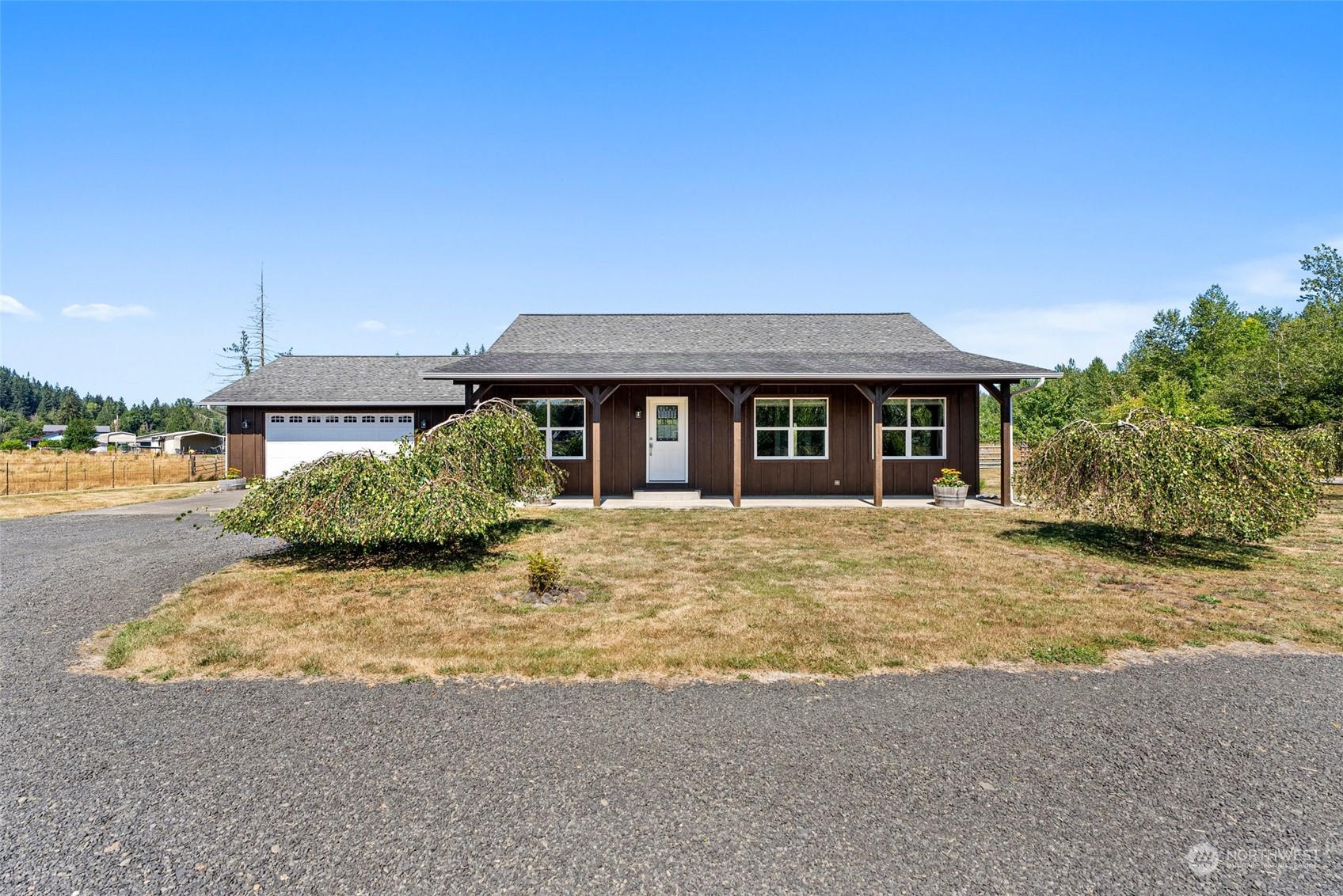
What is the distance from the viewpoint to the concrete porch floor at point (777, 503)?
1166 cm

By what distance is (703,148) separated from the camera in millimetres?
13477

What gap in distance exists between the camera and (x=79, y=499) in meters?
14.4

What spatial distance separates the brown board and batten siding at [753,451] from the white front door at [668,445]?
0.46 ft

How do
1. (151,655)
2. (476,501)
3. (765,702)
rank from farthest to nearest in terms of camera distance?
(476,501) → (151,655) → (765,702)

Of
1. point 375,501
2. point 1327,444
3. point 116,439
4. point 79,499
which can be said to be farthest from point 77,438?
point 1327,444

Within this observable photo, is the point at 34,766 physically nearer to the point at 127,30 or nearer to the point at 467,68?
the point at 127,30

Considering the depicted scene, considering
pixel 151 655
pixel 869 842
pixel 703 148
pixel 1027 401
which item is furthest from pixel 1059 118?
pixel 1027 401

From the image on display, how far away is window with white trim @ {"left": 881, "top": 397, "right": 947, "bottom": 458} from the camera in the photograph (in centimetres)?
1307

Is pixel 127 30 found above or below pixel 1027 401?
above

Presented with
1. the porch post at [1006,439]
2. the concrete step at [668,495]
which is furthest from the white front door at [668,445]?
the porch post at [1006,439]

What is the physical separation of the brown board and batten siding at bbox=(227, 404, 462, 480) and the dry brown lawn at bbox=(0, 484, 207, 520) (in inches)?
54.8

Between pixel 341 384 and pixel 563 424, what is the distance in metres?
8.83

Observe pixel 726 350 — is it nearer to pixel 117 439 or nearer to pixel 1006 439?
pixel 1006 439

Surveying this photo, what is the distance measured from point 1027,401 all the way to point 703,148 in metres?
26.8
